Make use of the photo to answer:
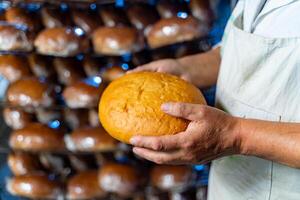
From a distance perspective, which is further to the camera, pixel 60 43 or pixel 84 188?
pixel 84 188

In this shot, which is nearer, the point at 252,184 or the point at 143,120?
the point at 143,120

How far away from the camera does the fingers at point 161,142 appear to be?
0.71 metres

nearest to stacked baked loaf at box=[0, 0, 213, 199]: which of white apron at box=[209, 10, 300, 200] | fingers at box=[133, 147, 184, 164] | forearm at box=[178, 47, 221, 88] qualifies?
forearm at box=[178, 47, 221, 88]

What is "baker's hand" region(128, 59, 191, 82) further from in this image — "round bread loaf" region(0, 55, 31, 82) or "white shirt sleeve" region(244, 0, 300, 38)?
"round bread loaf" region(0, 55, 31, 82)

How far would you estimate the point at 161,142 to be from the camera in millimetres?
714

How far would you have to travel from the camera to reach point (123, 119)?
79cm

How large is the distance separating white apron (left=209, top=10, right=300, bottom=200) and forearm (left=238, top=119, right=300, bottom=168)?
0.30 ft

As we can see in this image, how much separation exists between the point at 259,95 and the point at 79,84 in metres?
1.07

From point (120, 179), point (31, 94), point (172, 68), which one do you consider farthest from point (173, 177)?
point (172, 68)

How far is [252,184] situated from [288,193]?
9 cm

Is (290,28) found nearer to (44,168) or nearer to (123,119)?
(123,119)

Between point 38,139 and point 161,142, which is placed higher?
point 161,142

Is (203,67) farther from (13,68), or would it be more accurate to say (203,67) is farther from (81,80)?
(13,68)

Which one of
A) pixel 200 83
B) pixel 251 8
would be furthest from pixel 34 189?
pixel 251 8
